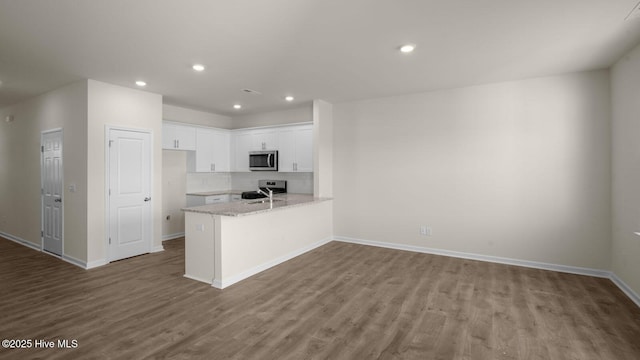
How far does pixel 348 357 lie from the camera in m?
2.25

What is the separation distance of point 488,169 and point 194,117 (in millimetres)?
5668

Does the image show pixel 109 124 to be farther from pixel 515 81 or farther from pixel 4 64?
pixel 515 81

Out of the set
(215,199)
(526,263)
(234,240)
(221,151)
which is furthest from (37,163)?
(526,263)

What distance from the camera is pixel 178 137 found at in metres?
5.92

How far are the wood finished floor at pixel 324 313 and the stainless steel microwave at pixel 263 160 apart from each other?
95.3 inches

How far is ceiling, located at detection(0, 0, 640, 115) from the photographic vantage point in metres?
2.43

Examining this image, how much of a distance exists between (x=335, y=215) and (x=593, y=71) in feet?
A: 14.3

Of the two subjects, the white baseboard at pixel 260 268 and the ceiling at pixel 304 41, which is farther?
the white baseboard at pixel 260 268

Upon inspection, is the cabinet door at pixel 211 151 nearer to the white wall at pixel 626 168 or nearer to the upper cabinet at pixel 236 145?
the upper cabinet at pixel 236 145

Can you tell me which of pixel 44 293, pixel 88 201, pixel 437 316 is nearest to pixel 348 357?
pixel 437 316

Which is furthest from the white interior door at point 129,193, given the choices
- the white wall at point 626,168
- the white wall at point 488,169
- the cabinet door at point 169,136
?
the white wall at point 626,168

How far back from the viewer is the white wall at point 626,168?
3.19 metres

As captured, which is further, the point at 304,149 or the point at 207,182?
the point at 207,182

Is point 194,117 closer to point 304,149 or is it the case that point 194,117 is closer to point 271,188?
point 271,188
